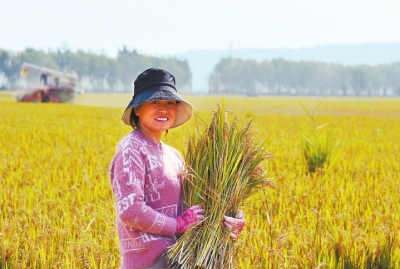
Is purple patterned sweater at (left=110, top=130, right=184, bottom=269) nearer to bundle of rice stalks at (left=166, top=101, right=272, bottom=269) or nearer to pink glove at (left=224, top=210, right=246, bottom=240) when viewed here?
bundle of rice stalks at (left=166, top=101, right=272, bottom=269)

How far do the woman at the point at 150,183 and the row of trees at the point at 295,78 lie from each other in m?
119

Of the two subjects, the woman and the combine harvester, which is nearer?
the woman

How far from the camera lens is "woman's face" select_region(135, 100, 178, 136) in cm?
220

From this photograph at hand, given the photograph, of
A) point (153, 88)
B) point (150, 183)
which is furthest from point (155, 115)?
point (150, 183)

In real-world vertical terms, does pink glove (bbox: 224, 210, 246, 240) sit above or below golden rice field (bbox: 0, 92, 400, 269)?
above

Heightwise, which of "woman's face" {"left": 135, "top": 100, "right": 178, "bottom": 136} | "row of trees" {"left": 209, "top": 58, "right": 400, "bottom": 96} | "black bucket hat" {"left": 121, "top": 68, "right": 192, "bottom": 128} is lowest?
"row of trees" {"left": 209, "top": 58, "right": 400, "bottom": 96}

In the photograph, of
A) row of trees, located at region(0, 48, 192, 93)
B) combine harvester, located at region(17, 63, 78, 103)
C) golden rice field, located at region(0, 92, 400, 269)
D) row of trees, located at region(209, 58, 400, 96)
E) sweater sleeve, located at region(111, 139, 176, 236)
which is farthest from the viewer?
row of trees, located at region(209, 58, 400, 96)

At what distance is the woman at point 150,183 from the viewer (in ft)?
6.69

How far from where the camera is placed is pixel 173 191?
2184mm

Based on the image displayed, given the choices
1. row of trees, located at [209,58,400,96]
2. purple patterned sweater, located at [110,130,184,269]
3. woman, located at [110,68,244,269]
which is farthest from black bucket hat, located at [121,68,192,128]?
row of trees, located at [209,58,400,96]

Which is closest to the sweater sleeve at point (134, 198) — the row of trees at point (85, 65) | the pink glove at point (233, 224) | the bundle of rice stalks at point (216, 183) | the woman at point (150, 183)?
the woman at point (150, 183)

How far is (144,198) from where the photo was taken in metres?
2.14

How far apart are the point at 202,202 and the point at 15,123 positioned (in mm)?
13023

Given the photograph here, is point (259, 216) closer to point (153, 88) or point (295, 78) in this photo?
point (153, 88)
